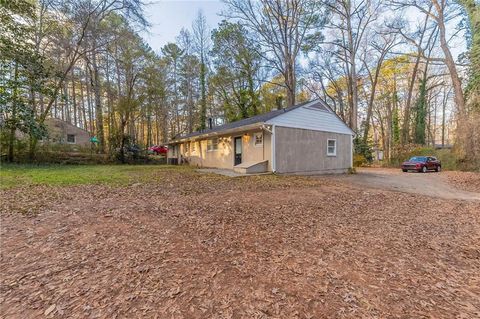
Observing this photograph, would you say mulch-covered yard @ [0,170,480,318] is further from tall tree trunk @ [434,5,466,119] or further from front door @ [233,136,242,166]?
tall tree trunk @ [434,5,466,119]

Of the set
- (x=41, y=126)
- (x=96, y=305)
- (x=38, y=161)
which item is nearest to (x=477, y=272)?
(x=96, y=305)

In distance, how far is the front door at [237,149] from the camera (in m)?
13.1

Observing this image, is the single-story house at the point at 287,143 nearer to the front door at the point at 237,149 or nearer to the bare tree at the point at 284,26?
the front door at the point at 237,149

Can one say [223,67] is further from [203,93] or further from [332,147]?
[332,147]

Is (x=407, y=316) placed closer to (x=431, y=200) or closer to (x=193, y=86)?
(x=431, y=200)

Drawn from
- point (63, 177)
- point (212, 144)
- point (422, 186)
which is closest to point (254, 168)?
point (212, 144)

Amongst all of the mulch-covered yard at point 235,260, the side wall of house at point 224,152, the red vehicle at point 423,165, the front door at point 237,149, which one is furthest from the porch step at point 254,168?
the red vehicle at point 423,165

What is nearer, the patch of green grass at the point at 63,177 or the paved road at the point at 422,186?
the paved road at the point at 422,186

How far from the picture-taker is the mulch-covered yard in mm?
2146

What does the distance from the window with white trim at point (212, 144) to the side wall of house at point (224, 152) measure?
0.20 metres

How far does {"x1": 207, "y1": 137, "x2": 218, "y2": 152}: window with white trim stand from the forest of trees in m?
4.68

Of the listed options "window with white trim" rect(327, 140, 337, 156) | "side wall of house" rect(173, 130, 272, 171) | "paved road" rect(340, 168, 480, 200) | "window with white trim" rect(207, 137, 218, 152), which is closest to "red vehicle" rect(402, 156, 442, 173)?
"paved road" rect(340, 168, 480, 200)

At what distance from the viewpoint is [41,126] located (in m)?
12.0

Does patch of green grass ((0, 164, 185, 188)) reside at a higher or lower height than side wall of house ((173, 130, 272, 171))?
lower
